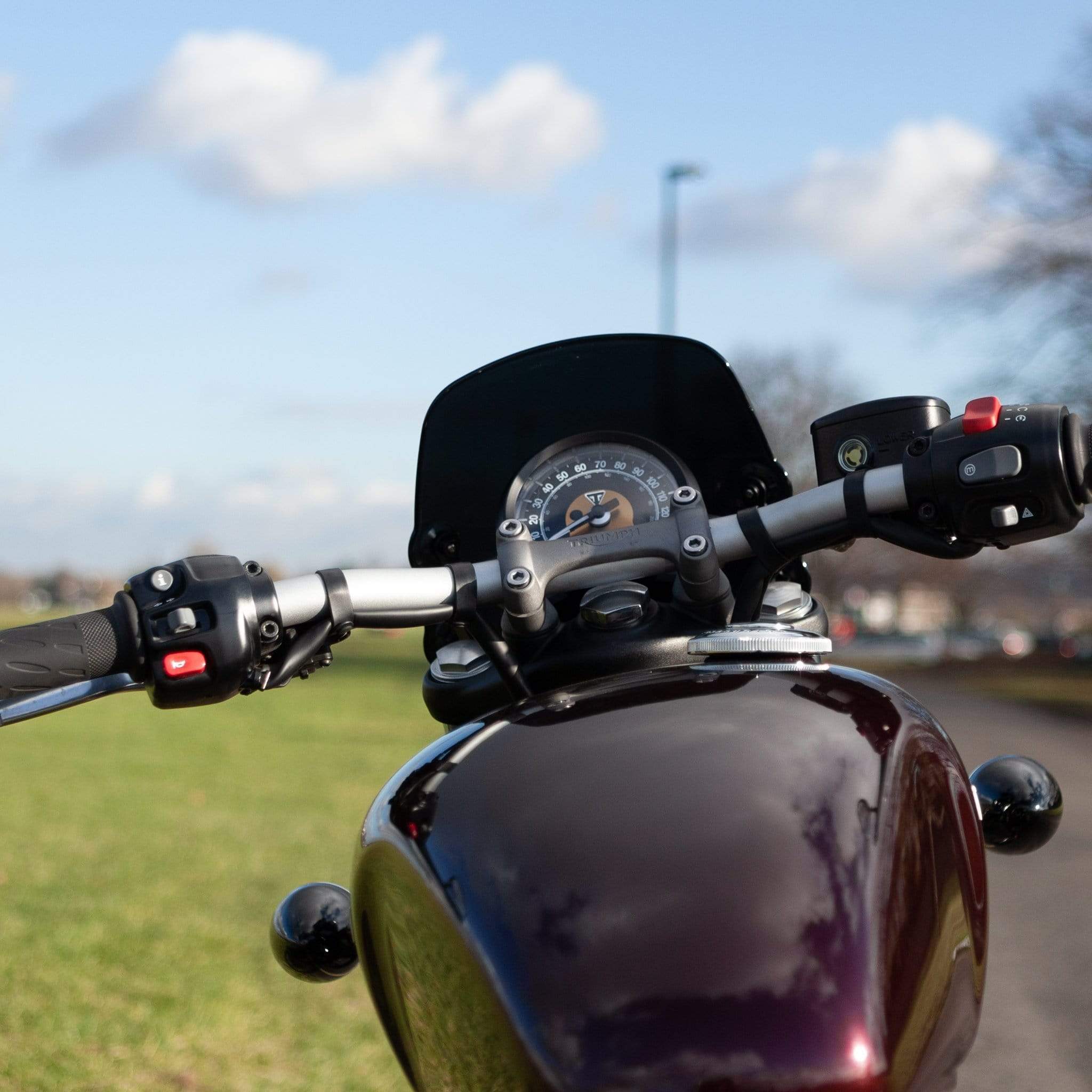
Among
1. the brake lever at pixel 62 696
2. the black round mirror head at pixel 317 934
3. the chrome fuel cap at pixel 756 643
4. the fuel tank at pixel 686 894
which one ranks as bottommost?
the black round mirror head at pixel 317 934

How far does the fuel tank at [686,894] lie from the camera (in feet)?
3.21

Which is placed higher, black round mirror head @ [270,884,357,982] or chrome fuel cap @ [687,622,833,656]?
chrome fuel cap @ [687,622,833,656]

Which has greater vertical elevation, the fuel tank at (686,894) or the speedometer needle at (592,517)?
the speedometer needle at (592,517)

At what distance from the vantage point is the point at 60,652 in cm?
142

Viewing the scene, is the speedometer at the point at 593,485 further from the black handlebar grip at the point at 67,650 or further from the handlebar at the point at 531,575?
the black handlebar grip at the point at 67,650

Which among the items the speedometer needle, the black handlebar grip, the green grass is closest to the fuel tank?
the black handlebar grip

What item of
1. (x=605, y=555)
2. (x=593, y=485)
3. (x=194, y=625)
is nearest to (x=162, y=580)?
(x=194, y=625)

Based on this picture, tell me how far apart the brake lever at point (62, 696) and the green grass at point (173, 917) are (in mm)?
3112

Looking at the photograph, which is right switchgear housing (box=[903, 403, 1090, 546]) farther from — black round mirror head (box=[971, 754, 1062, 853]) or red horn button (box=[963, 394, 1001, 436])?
black round mirror head (box=[971, 754, 1062, 853])

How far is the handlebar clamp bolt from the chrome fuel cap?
1.86 feet

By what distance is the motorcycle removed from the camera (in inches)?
39.4

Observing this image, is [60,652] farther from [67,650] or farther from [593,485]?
[593,485]

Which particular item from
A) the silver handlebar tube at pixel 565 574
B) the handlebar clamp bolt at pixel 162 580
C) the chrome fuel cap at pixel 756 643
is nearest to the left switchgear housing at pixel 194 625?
the handlebar clamp bolt at pixel 162 580

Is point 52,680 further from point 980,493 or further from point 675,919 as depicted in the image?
point 980,493
